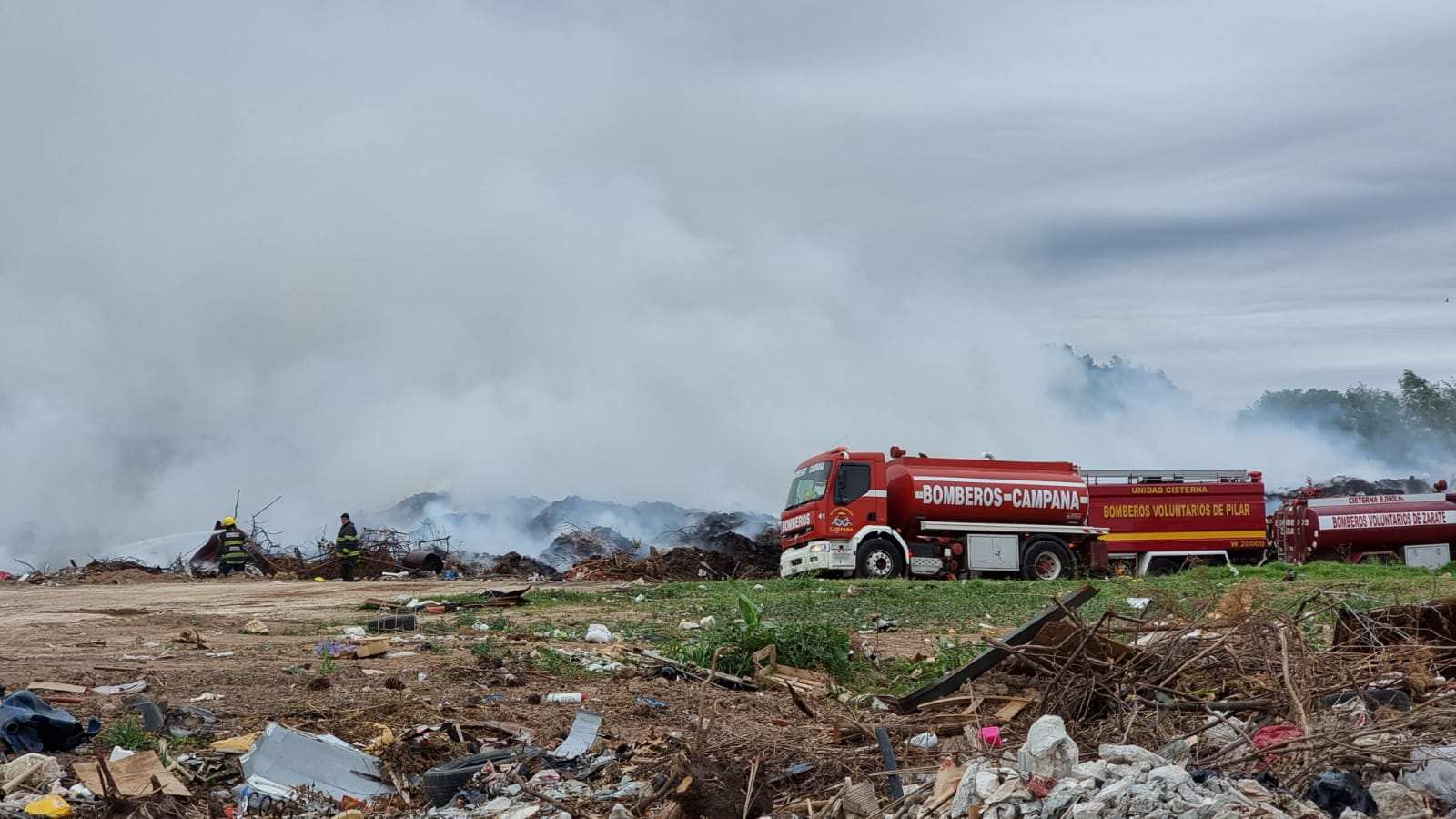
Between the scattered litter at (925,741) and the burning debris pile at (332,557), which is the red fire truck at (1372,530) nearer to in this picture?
the burning debris pile at (332,557)

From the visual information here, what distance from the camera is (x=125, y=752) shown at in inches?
273

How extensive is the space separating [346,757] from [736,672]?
11.7 feet

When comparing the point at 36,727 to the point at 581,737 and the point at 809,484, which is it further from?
the point at 809,484

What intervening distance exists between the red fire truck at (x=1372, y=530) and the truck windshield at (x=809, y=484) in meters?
10.8

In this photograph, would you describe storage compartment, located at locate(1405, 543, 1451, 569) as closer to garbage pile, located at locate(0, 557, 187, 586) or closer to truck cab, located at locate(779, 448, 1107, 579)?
truck cab, located at locate(779, 448, 1107, 579)

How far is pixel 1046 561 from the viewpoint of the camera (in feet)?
83.0

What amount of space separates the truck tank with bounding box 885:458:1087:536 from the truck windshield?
1.32 meters

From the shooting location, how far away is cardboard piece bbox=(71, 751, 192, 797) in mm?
6418

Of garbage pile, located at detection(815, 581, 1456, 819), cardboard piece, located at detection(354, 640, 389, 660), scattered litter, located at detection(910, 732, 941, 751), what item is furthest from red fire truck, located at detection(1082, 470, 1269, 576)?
scattered litter, located at detection(910, 732, 941, 751)

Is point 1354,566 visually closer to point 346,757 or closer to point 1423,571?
point 1423,571

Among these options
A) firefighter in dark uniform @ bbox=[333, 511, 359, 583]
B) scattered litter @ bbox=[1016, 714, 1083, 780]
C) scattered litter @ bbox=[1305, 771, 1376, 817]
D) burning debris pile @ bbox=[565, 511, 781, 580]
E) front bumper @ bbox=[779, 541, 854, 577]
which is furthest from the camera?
burning debris pile @ bbox=[565, 511, 781, 580]

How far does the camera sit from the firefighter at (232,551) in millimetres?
27500

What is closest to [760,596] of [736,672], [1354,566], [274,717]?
[736,672]

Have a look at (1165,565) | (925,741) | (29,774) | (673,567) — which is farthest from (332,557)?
(925,741)
